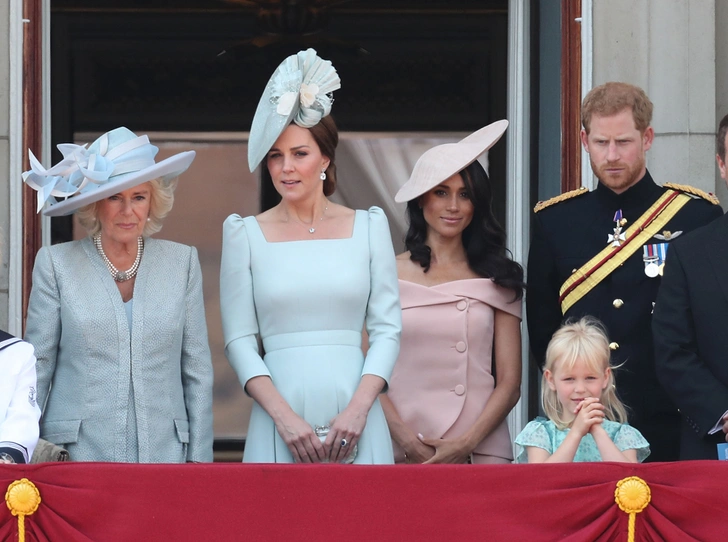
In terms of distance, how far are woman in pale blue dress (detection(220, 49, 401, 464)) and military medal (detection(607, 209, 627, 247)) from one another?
2.42 feet

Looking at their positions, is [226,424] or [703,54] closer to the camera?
[703,54]

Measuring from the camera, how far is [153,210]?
393cm

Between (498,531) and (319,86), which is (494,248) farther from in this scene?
(498,531)

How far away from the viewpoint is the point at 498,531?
3.22 meters

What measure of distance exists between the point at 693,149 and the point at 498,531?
2281 mm

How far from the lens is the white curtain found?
7820 millimetres

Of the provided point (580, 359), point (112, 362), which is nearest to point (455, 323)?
point (580, 359)

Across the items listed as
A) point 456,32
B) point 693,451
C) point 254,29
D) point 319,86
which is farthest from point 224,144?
point 693,451

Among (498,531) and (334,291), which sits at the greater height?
(334,291)

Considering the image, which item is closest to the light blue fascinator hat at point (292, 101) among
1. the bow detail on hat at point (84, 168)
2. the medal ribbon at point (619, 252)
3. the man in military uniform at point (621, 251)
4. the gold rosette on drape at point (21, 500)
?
the bow detail on hat at point (84, 168)

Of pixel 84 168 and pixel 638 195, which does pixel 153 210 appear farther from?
pixel 638 195

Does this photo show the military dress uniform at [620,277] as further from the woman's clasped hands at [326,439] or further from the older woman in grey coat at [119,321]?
the older woman in grey coat at [119,321]

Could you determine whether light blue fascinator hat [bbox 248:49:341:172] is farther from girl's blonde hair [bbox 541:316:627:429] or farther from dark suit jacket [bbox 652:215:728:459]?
dark suit jacket [bbox 652:215:728:459]

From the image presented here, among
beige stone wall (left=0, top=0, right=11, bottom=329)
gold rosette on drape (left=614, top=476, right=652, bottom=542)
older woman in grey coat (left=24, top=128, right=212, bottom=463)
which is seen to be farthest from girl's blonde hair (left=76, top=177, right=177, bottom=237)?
gold rosette on drape (left=614, top=476, right=652, bottom=542)
